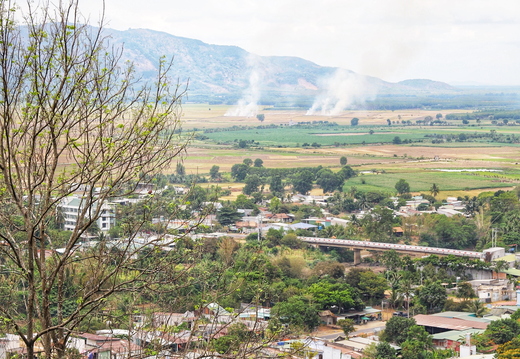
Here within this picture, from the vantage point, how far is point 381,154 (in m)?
51.1

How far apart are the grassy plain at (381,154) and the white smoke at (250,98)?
1115cm

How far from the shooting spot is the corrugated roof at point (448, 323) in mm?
14719

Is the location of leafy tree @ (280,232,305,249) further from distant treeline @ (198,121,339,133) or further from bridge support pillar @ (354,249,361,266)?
distant treeline @ (198,121,339,133)

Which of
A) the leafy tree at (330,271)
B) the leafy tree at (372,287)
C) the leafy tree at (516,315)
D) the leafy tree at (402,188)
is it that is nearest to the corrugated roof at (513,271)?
the leafy tree at (372,287)

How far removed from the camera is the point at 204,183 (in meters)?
37.7

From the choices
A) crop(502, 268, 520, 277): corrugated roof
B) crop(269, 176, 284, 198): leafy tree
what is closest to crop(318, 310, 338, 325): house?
crop(502, 268, 520, 277): corrugated roof

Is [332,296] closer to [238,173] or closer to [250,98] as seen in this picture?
[238,173]

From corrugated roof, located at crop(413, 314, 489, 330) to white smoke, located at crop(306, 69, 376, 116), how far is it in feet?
261

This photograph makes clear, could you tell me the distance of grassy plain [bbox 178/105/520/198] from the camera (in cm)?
3866

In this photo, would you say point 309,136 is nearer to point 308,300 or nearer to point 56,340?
point 308,300

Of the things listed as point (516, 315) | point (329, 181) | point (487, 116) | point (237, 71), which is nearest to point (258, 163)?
point (329, 181)

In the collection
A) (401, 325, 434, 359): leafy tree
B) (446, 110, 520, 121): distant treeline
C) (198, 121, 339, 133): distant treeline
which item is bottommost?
(401, 325, 434, 359): leafy tree

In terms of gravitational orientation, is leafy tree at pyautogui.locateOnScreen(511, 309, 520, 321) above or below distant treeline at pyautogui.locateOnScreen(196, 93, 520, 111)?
below

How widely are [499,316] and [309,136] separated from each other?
50115 millimetres
